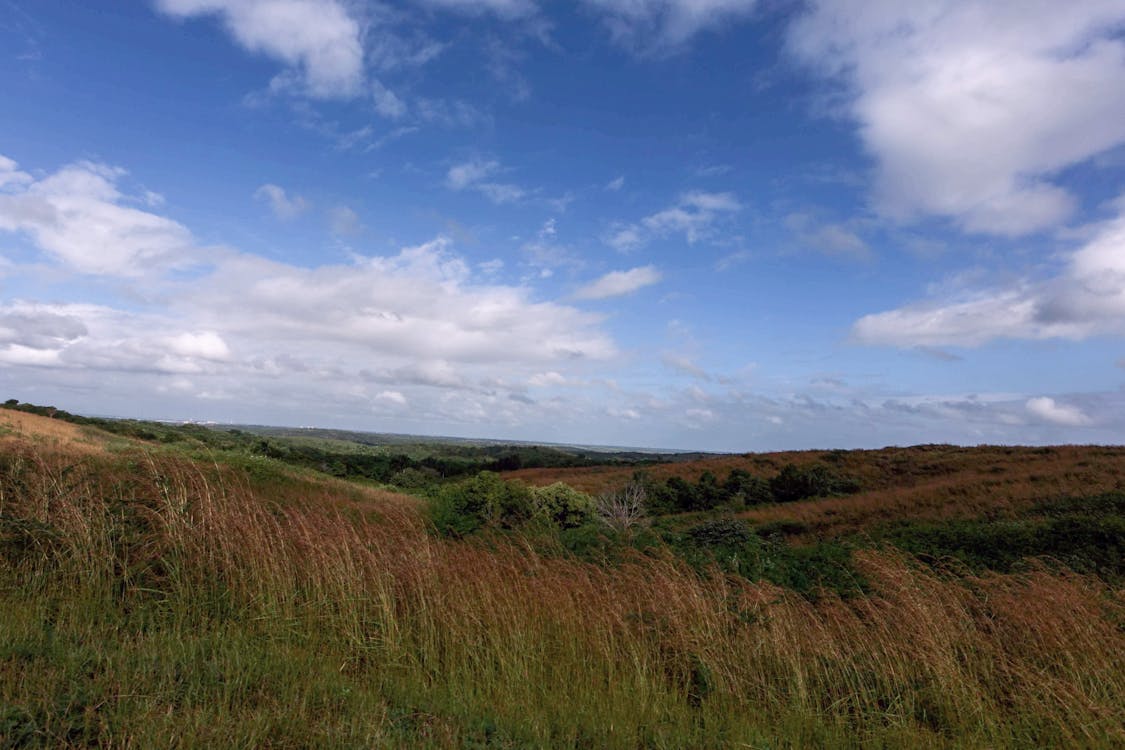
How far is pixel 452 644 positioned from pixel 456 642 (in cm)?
5

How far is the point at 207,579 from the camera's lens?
556 centimetres

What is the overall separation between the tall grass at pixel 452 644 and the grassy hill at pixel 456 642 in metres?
0.02

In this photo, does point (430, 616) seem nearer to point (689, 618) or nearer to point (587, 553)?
point (689, 618)

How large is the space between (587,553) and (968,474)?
90.4ft

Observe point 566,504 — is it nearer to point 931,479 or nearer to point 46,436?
point 46,436

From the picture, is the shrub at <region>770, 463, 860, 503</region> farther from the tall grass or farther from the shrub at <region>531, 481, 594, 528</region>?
the tall grass

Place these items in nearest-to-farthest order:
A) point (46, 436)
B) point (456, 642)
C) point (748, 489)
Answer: point (456, 642)
point (46, 436)
point (748, 489)

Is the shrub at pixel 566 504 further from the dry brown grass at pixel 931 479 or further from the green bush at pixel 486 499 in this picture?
the dry brown grass at pixel 931 479

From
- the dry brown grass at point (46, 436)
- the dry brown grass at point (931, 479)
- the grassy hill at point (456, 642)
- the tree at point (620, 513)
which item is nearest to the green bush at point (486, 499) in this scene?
the tree at point (620, 513)

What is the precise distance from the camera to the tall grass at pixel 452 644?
338 centimetres

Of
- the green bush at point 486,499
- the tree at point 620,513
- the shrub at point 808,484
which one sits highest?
the shrub at point 808,484

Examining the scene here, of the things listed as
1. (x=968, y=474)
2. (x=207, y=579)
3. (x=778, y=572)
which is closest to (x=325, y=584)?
(x=207, y=579)

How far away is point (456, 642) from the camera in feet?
16.8

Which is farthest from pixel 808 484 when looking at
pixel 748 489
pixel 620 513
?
pixel 620 513
